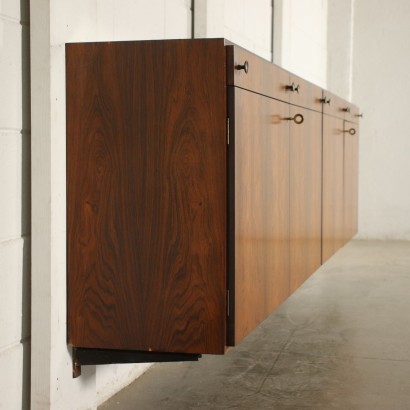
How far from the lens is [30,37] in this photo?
2406mm

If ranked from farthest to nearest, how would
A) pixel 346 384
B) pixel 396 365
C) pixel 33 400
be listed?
pixel 396 365 < pixel 346 384 < pixel 33 400

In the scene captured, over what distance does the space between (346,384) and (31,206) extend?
162 centimetres

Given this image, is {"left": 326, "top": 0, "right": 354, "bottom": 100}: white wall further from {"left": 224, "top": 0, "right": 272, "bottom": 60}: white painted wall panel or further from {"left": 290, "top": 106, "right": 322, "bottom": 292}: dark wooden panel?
{"left": 290, "top": 106, "right": 322, "bottom": 292}: dark wooden panel

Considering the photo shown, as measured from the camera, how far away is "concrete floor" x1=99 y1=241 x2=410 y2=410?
3.12 meters

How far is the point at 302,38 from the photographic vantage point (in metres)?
6.80

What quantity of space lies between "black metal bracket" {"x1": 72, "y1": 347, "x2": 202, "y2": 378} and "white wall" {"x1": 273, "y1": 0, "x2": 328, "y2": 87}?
11.4ft

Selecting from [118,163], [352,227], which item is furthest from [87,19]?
[352,227]

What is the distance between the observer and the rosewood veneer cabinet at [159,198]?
2.42 m
